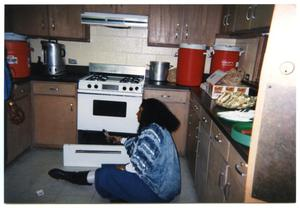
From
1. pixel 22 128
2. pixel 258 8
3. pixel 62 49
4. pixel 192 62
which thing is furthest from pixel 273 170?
pixel 62 49

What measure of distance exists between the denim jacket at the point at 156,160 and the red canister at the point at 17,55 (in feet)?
4.98

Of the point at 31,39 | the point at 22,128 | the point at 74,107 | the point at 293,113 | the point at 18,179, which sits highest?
the point at 31,39

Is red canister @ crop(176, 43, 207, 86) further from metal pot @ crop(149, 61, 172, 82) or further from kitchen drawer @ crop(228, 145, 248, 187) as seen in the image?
kitchen drawer @ crop(228, 145, 248, 187)

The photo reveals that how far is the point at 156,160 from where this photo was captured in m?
1.47

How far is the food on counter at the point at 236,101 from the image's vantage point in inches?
65.0

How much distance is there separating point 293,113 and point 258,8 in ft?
4.45

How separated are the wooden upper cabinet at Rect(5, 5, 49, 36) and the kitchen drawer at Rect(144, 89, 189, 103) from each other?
1323 mm

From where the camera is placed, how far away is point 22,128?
2.33 metres

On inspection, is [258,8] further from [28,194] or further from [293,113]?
[28,194]

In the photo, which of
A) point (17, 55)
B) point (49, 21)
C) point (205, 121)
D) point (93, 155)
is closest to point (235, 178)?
point (205, 121)

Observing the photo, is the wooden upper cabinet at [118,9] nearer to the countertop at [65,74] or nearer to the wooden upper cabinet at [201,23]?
the wooden upper cabinet at [201,23]

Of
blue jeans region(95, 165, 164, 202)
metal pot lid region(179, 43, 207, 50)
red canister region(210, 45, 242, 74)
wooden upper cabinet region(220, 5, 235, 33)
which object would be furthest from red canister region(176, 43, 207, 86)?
blue jeans region(95, 165, 164, 202)

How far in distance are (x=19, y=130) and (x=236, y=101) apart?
194cm

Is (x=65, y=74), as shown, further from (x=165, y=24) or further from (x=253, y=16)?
(x=253, y=16)
